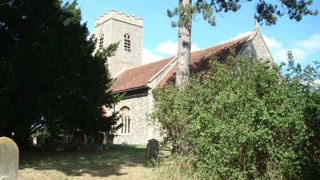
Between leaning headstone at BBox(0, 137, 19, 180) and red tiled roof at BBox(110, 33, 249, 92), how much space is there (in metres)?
14.0

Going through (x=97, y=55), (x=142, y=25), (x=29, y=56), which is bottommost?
(x=29, y=56)

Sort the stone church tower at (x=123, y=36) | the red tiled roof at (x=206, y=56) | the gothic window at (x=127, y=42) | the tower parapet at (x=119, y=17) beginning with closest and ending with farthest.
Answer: the red tiled roof at (x=206, y=56)
the stone church tower at (x=123, y=36)
the tower parapet at (x=119, y=17)
the gothic window at (x=127, y=42)

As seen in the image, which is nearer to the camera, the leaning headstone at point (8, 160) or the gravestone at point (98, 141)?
the leaning headstone at point (8, 160)

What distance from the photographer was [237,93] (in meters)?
6.43

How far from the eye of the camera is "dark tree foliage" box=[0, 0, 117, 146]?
11.9 meters

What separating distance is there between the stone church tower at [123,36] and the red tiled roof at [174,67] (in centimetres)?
657

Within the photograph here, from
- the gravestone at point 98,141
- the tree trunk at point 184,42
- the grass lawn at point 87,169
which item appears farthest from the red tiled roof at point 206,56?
the grass lawn at point 87,169

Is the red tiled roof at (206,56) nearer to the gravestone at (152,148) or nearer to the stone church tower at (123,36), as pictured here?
the gravestone at (152,148)

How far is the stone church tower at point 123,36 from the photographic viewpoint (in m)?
34.4

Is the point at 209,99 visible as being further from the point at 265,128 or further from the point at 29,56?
the point at 29,56

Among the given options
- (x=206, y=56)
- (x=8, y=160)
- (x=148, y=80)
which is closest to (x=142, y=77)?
(x=148, y=80)

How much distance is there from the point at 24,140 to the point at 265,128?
436 inches

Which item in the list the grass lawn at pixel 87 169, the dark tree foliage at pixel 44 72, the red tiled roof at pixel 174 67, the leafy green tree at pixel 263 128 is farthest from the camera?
the red tiled roof at pixel 174 67

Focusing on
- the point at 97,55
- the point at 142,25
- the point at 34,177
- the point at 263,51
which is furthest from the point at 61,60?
the point at 142,25
